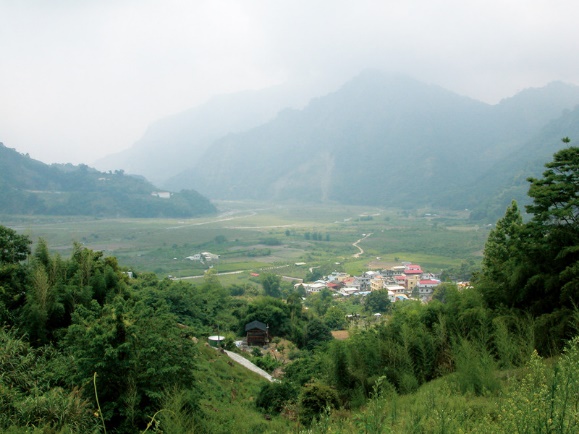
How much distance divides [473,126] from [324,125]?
37.0 m

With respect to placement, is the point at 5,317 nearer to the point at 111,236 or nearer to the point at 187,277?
the point at 187,277

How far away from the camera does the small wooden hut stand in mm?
15453

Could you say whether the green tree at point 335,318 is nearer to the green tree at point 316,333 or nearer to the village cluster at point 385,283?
the green tree at point 316,333

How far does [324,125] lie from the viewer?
11456 cm

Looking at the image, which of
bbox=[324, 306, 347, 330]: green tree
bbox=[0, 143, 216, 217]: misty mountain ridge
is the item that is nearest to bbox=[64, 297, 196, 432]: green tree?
bbox=[324, 306, 347, 330]: green tree

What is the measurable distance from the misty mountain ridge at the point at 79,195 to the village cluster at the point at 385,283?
32.4 metres

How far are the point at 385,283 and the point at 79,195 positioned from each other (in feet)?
134

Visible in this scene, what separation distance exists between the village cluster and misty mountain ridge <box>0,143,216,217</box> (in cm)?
3245

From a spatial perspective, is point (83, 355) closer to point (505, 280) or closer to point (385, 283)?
point (505, 280)

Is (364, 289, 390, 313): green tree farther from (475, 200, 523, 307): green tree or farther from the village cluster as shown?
(475, 200, 523, 307): green tree

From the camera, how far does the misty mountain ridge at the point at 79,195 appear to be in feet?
145

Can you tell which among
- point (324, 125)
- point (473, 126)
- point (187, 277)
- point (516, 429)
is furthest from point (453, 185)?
point (516, 429)

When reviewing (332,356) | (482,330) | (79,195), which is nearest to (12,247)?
(332,356)

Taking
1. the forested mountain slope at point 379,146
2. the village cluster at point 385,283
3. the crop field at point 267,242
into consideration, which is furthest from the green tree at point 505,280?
the forested mountain slope at point 379,146
